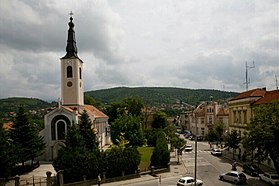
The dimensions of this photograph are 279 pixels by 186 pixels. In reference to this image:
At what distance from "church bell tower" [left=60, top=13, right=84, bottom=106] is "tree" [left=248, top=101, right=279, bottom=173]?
105ft

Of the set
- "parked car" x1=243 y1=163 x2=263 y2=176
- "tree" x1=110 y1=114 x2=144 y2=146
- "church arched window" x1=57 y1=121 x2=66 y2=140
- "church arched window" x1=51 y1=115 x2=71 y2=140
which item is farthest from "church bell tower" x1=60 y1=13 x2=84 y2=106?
"parked car" x1=243 y1=163 x2=263 y2=176

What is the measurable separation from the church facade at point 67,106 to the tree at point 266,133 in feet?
78.9

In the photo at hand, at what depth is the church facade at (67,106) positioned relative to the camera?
50.1 m

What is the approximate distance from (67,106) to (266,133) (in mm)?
34558

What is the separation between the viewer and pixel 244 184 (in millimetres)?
34094

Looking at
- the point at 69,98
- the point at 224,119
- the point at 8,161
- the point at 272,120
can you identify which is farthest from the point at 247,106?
the point at 224,119

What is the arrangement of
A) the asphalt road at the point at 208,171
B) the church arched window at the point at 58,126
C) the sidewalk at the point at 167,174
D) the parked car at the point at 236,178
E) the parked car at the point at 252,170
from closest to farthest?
the parked car at the point at 236,178, the asphalt road at the point at 208,171, the sidewalk at the point at 167,174, the parked car at the point at 252,170, the church arched window at the point at 58,126

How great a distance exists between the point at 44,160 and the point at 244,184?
96.4 feet

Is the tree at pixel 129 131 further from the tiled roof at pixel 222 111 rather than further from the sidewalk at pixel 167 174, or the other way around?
the tiled roof at pixel 222 111

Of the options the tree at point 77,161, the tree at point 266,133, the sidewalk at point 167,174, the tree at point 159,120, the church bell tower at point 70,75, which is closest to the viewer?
the tree at point 266,133

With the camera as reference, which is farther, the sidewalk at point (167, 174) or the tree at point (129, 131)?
the tree at point (129, 131)

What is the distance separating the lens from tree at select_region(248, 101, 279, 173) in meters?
31.4

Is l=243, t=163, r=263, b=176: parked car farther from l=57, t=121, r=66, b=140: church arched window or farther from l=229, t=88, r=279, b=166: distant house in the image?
l=57, t=121, r=66, b=140: church arched window

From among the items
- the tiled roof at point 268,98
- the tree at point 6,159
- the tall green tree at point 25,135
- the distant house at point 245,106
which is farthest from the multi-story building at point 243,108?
the tree at point 6,159
